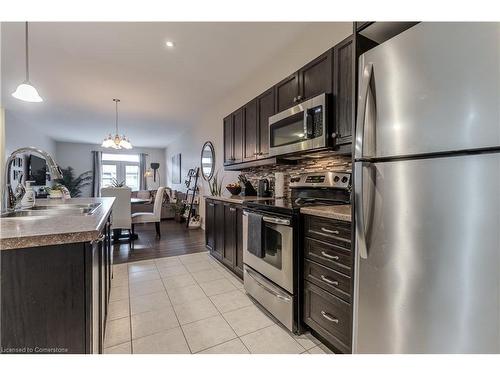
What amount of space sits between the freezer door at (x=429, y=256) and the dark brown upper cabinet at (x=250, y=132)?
1916 millimetres

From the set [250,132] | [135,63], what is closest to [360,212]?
[250,132]

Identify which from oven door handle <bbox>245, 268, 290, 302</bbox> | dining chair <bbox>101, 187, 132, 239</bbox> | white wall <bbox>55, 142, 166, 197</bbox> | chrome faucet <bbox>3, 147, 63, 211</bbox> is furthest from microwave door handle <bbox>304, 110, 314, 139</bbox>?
white wall <bbox>55, 142, 166, 197</bbox>

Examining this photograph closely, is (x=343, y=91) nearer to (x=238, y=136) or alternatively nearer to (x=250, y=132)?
(x=250, y=132)

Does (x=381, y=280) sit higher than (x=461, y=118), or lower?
lower

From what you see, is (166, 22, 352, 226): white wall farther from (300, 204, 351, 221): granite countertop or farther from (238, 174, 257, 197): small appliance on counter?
(300, 204, 351, 221): granite countertop

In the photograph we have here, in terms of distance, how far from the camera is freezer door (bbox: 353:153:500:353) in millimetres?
718

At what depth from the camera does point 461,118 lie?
2.46ft

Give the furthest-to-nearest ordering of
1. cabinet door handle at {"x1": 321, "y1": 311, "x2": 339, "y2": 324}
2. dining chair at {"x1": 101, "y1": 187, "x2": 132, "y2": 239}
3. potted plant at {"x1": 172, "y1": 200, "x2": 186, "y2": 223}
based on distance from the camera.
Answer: potted plant at {"x1": 172, "y1": 200, "x2": 186, "y2": 223} → dining chair at {"x1": 101, "y1": 187, "x2": 132, "y2": 239} → cabinet door handle at {"x1": 321, "y1": 311, "x2": 339, "y2": 324}

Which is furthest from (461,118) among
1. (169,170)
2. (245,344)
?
(169,170)

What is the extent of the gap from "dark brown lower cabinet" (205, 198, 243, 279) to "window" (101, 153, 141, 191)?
8104 mm

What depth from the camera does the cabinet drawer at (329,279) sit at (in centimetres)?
131

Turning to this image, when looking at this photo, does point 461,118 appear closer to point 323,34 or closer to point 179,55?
point 323,34

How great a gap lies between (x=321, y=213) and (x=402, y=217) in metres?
0.56

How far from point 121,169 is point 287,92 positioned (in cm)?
967
